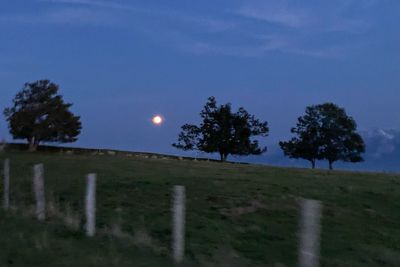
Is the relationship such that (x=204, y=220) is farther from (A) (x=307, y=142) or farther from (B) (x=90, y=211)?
(A) (x=307, y=142)

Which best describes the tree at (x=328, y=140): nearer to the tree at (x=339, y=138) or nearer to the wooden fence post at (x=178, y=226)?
the tree at (x=339, y=138)

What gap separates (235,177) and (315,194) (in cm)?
567

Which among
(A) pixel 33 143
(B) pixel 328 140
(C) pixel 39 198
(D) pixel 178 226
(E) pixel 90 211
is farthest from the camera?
(B) pixel 328 140

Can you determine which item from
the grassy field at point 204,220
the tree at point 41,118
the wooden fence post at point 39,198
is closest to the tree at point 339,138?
the tree at point 41,118

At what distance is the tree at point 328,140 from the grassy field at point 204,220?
135 ft

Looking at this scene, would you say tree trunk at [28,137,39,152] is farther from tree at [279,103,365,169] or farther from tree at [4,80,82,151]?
tree at [279,103,365,169]

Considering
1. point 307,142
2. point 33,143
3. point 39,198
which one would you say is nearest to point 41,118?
point 33,143

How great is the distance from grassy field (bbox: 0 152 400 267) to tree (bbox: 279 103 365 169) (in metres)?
41.2

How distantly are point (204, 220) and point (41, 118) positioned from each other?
143 ft

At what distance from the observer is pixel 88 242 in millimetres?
11688

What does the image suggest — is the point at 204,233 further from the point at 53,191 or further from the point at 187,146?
the point at 187,146

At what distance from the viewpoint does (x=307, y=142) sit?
242ft

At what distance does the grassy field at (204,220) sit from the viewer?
1100 cm

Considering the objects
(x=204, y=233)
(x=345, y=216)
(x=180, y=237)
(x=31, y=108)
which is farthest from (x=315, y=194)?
(x=31, y=108)
